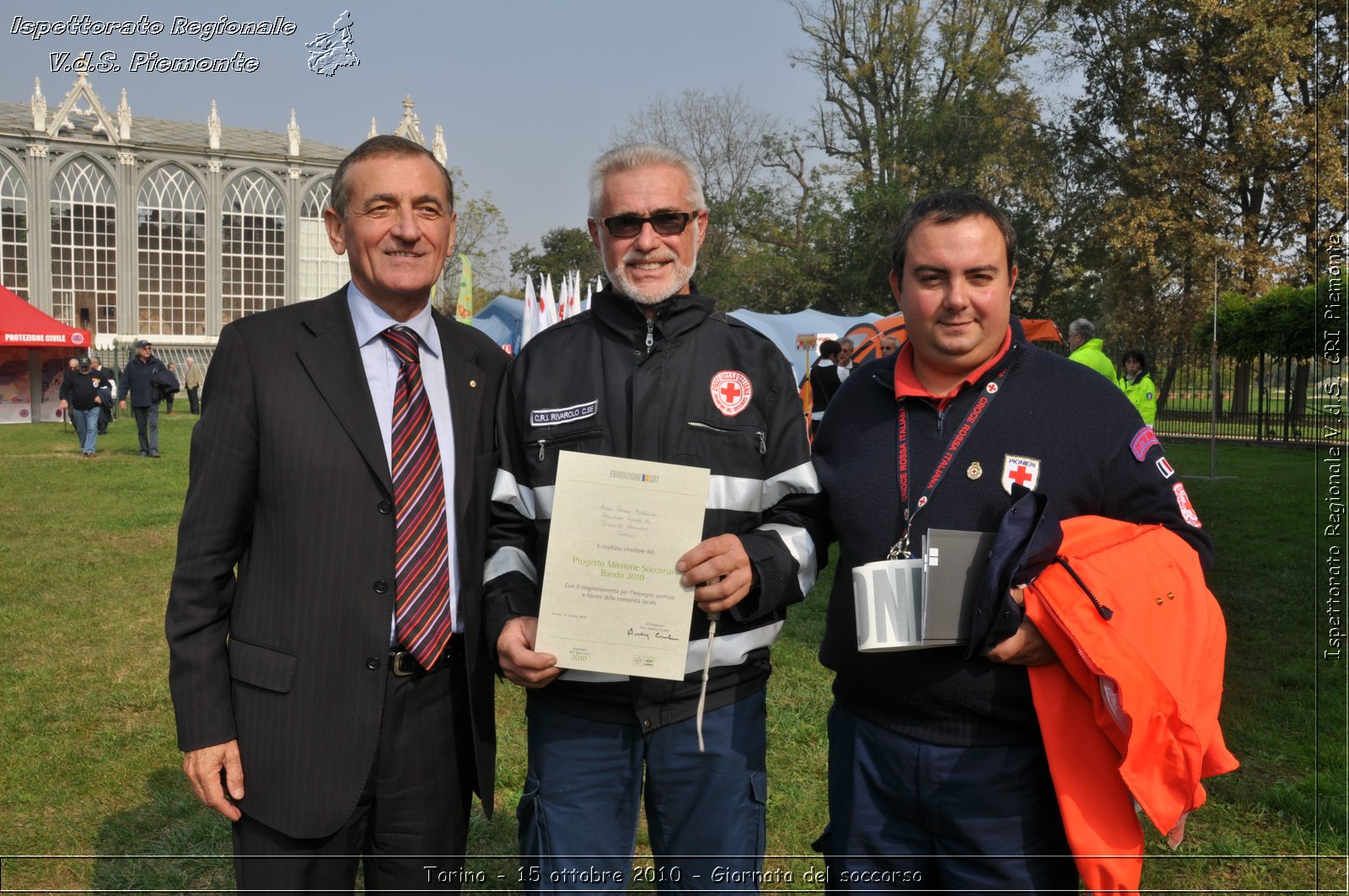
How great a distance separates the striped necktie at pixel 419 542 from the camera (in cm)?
254

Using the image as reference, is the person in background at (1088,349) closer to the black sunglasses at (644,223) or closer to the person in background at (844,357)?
the person in background at (844,357)

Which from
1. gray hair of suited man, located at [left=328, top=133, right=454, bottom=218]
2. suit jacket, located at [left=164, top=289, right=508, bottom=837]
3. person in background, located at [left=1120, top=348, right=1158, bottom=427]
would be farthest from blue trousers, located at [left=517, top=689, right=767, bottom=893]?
person in background, located at [left=1120, top=348, right=1158, bottom=427]

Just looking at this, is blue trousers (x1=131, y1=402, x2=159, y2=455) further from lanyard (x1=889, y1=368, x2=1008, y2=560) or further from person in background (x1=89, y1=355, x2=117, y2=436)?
lanyard (x1=889, y1=368, x2=1008, y2=560)

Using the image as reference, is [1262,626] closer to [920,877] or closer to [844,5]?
[920,877]

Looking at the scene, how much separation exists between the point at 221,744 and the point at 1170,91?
1235 inches

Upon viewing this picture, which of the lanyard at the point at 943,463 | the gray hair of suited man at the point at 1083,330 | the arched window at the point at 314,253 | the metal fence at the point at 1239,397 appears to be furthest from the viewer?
the arched window at the point at 314,253

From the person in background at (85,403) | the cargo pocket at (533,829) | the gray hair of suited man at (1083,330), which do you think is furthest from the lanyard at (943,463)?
the person in background at (85,403)

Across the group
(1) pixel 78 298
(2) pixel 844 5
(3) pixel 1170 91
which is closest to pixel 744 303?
(2) pixel 844 5

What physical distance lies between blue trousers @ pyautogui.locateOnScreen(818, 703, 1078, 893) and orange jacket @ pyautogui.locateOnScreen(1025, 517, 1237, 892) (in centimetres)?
13

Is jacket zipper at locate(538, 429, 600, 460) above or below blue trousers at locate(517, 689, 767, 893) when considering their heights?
above

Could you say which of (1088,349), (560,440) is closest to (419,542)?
(560,440)

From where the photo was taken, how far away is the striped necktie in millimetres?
2541

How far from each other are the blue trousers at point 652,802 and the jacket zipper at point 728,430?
649 mm

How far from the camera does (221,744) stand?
2.49 metres
